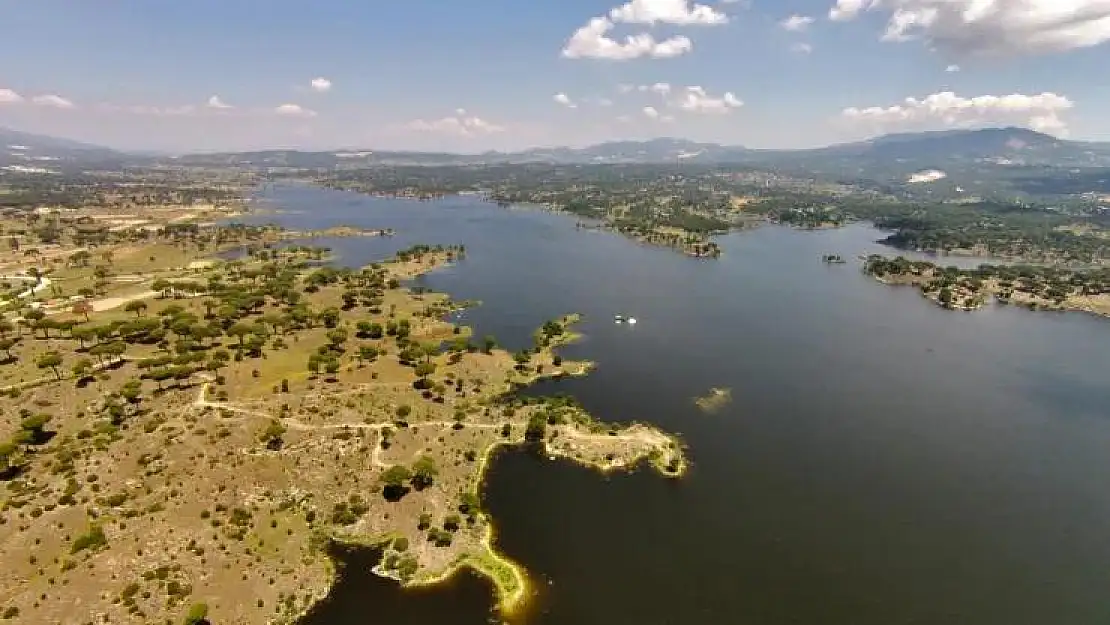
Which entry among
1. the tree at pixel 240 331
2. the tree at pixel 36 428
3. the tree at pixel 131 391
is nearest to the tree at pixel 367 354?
the tree at pixel 240 331

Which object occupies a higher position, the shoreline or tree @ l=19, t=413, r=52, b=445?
tree @ l=19, t=413, r=52, b=445

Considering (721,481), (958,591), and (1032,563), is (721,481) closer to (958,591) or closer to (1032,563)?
(958,591)

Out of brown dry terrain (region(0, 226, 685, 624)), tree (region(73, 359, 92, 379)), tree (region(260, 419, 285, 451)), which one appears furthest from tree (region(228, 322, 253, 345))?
tree (region(260, 419, 285, 451))

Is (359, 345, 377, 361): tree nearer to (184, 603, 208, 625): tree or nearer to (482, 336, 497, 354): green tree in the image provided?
(482, 336, 497, 354): green tree

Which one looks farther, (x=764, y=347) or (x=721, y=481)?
(x=764, y=347)

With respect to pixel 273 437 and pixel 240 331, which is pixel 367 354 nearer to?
pixel 240 331

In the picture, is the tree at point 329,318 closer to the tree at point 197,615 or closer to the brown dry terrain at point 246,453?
the brown dry terrain at point 246,453

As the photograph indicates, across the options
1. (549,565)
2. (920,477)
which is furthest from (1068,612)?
(549,565)
